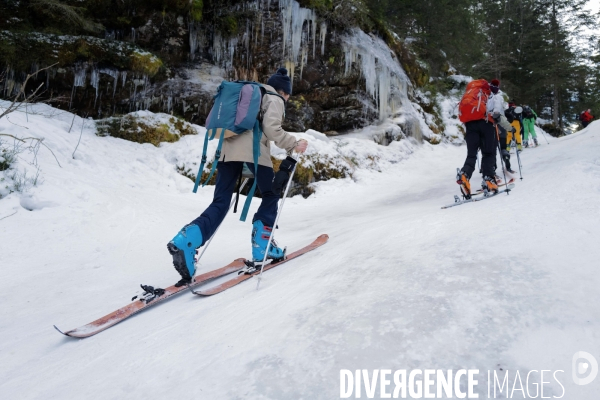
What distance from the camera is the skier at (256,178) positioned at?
2.84 meters

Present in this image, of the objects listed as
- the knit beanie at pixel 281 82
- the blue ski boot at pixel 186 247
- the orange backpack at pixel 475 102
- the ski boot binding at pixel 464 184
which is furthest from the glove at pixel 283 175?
the orange backpack at pixel 475 102

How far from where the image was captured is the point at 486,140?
554 cm

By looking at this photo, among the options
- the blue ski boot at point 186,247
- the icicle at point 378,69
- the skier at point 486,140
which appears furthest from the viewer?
the icicle at point 378,69

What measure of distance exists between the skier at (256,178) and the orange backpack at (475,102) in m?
3.37

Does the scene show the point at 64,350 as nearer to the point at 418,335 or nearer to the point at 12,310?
the point at 12,310

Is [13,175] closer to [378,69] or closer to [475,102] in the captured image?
[475,102]

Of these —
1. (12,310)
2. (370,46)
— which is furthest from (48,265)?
(370,46)

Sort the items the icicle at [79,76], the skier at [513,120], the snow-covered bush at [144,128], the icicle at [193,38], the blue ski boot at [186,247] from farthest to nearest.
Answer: the icicle at [193,38]
the skier at [513,120]
the icicle at [79,76]
the snow-covered bush at [144,128]
the blue ski boot at [186,247]

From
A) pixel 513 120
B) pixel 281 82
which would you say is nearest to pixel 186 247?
pixel 281 82

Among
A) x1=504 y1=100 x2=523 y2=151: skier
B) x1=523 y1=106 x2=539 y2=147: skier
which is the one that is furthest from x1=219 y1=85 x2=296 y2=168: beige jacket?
x1=523 y1=106 x2=539 y2=147: skier

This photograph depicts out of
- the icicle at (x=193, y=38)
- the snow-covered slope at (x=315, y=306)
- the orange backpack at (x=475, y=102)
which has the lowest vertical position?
the snow-covered slope at (x=315, y=306)

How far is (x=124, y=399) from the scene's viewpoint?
143 centimetres

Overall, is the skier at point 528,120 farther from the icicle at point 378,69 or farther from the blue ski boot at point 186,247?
the blue ski boot at point 186,247

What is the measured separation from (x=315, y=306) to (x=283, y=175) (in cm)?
155
